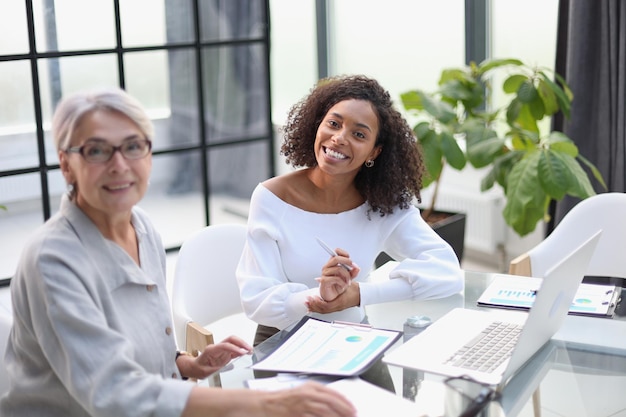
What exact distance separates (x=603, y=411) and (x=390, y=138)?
3.34 feet

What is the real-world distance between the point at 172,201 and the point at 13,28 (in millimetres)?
1130

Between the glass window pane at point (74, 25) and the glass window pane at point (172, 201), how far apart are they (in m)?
0.63

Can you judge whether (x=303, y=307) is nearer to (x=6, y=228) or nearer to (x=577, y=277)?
(x=577, y=277)

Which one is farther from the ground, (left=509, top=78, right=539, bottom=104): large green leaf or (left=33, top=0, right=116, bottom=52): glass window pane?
(left=33, top=0, right=116, bottom=52): glass window pane

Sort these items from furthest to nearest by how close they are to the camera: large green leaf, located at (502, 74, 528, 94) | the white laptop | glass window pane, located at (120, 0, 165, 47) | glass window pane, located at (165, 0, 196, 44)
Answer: glass window pane, located at (165, 0, 196, 44) → glass window pane, located at (120, 0, 165, 47) → large green leaf, located at (502, 74, 528, 94) → the white laptop

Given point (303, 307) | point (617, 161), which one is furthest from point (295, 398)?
point (617, 161)

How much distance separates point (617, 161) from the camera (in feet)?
12.6

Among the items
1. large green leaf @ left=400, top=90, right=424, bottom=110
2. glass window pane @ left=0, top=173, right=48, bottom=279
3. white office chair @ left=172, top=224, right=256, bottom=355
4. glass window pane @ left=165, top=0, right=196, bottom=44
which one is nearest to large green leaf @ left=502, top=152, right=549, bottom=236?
large green leaf @ left=400, top=90, right=424, bottom=110

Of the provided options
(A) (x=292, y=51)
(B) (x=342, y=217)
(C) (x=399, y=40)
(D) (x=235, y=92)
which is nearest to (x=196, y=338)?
(B) (x=342, y=217)

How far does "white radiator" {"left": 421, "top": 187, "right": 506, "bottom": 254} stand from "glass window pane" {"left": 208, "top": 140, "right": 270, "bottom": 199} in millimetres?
956

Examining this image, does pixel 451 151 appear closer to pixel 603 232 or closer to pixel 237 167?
pixel 603 232

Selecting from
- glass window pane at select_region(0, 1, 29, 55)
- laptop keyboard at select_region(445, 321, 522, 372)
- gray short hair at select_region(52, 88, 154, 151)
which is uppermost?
glass window pane at select_region(0, 1, 29, 55)

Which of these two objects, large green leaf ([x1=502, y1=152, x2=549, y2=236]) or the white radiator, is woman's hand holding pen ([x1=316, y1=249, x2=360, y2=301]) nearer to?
large green leaf ([x1=502, y1=152, x2=549, y2=236])

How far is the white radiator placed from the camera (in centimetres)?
456
